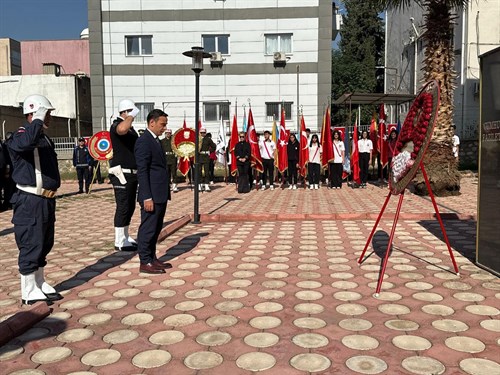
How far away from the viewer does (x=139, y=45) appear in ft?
74.3

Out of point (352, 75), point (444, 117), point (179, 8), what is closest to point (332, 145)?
point (444, 117)

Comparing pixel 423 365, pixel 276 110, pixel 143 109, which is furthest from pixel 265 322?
pixel 143 109

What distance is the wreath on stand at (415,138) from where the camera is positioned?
429cm

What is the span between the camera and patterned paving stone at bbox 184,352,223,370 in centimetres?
278

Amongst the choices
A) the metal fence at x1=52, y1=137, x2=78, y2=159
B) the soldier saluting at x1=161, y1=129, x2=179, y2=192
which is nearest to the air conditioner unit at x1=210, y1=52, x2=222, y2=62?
the metal fence at x1=52, y1=137, x2=78, y2=159

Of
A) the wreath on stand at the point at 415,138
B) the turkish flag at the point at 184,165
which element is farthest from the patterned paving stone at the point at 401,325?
the turkish flag at the point at 184,165

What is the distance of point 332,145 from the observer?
1398cm

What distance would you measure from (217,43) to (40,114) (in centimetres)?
2013

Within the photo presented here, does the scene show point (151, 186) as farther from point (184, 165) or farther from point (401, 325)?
point (184, 165)

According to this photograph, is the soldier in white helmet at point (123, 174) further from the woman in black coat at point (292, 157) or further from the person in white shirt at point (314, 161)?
the person in white shirt at point (314, 161)

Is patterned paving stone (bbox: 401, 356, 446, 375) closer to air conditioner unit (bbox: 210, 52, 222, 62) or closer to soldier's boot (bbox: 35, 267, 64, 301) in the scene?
soldier's boot (bbox: 35, 267, 64, 301)

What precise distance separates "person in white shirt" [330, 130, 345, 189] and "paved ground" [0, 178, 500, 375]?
6903mm

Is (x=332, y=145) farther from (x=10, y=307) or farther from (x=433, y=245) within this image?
(x=10, y=307)

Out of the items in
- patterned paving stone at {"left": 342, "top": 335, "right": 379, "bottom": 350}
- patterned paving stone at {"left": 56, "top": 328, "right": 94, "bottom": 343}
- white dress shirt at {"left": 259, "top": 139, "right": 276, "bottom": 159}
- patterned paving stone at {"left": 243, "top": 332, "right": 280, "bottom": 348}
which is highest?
white dress shirt at {"left": 259, "top": 139, "right": 276, "bottom": 159}
